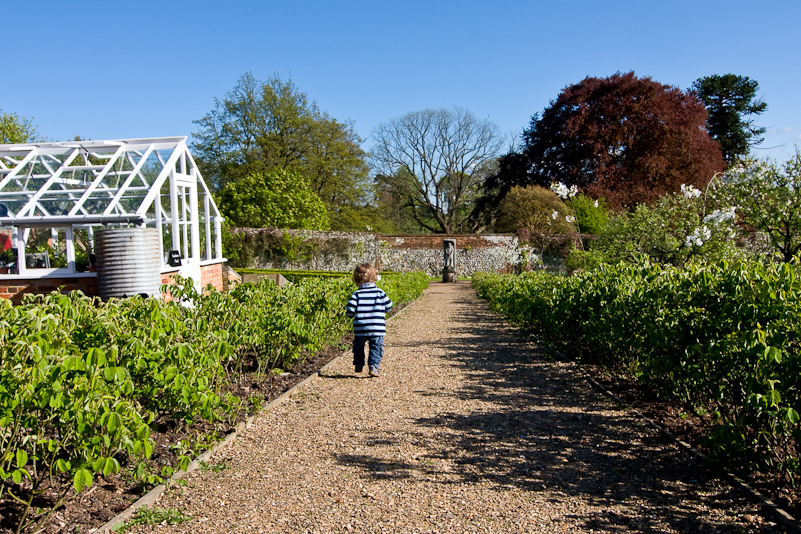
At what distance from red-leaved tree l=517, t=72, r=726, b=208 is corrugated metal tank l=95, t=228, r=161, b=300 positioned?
79.3 ft

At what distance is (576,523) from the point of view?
286 centimetres

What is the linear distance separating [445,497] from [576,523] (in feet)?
2.27

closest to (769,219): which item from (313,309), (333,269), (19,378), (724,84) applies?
(313,309)

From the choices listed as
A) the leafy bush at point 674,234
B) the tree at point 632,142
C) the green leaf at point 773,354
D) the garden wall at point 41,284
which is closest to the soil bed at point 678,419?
the green leaf at point 773,354

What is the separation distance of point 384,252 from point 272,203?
231 inches

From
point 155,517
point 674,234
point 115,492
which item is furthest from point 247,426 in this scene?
point 674,234

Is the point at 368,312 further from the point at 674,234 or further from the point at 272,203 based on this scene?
the point at 272,203

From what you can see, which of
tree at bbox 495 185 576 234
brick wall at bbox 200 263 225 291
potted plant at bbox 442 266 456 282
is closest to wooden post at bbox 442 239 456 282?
potted plant at bbox 442 266 456 282

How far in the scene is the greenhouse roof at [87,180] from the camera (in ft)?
32.0

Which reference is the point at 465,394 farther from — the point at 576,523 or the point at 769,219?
the point at 769,219

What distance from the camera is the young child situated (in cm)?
631

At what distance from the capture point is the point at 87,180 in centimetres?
1134

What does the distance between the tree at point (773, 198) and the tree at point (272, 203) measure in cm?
2257

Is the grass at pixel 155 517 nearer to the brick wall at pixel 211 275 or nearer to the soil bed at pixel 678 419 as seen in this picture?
the soil bed at pixel 678 419
